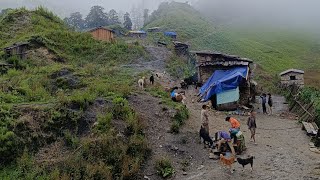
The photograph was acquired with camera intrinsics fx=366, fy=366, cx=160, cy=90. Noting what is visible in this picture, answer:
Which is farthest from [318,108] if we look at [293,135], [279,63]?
[279,63]

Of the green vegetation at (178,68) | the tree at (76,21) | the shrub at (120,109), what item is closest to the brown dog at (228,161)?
the shrub at (120,109)

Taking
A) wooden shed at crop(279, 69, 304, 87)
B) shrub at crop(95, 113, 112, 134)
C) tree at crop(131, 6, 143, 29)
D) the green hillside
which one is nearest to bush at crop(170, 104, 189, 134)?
shrub at crop(95, 113, 112, 134)

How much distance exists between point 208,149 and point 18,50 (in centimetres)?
1871

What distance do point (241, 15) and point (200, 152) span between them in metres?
106

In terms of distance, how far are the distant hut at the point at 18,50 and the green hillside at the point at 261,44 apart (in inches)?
1142

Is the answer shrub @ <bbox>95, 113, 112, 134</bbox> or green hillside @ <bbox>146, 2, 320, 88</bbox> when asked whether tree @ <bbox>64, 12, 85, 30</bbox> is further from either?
shrub @ <bbox>95, 113, 112, 134</bbox>

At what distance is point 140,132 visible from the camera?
15.7m

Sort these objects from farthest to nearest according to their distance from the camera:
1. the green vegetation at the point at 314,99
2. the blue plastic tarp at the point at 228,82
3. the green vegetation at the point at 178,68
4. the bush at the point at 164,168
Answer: the green vegetation at the point at 178,68
the blue plastic tarp at the point at 228,82
the green vegetation at the point at 314,99
the bush at the point at 164,168

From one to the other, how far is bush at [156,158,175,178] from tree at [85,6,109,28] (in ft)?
260

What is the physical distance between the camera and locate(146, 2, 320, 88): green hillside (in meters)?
59.6

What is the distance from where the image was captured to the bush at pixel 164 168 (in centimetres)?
1362

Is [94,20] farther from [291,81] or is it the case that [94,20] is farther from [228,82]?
[228,82]

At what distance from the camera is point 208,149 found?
618 inches

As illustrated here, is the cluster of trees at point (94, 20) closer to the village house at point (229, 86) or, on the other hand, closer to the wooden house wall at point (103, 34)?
the wooden house wall at point (103, 34)
